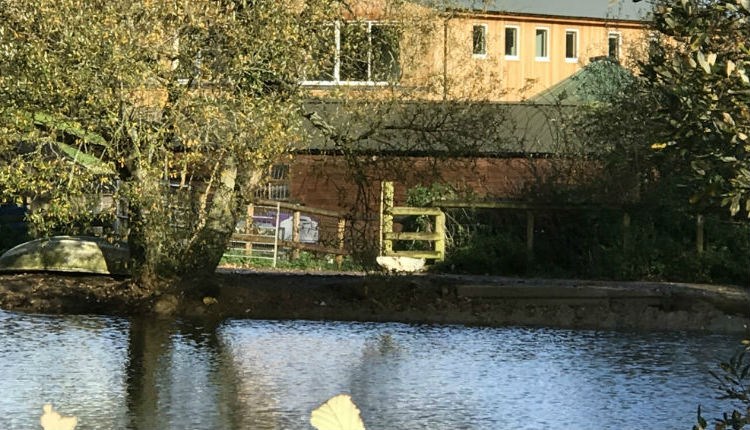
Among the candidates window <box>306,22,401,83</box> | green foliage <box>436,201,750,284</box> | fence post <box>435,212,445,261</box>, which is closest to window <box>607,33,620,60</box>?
green foliage <box>436,201,750,284</box>

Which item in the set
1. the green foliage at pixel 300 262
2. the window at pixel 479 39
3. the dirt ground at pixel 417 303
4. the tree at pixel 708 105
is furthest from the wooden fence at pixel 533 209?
the tree at pixel 708 105

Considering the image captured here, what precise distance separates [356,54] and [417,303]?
3.53 metres

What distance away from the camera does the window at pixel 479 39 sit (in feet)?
102

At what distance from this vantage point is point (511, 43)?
44.5m

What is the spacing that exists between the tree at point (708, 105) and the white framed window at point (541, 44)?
125ft

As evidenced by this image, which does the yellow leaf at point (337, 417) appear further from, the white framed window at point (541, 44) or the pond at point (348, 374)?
the white framed window at point (541, 44)

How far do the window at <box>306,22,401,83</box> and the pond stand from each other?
342cm

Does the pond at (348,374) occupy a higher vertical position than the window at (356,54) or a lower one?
lower

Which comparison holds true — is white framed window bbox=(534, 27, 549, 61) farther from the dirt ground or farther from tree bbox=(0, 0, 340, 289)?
tree bbox=(0, 0, 340, 289)

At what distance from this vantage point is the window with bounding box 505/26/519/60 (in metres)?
44.0

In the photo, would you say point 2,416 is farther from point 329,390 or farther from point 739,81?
point 739,81

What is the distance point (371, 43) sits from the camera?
1995 cm

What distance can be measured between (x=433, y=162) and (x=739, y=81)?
1474 centimetres

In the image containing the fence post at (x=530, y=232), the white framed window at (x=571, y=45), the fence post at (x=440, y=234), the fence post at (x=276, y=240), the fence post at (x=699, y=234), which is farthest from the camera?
the white framed window at (x=571, y=45)
